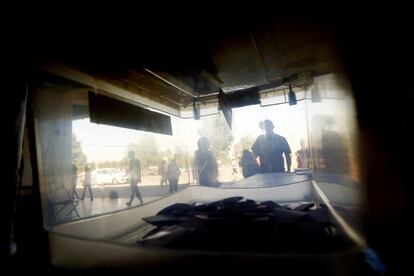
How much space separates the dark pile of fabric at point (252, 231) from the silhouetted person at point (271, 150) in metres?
0.32

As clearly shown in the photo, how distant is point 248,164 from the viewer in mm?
1096

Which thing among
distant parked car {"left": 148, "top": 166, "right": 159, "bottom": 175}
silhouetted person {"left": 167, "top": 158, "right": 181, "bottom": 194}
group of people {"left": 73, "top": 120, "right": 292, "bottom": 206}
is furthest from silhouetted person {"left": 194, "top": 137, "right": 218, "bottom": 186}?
distant parked car {"left": 148, "top": 166, "right": 159, "bottom": 175}

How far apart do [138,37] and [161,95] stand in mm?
389

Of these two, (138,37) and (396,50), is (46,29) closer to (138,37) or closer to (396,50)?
(138,37)

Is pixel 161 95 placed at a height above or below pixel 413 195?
above

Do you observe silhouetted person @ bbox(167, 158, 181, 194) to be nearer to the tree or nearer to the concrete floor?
the concrete floor

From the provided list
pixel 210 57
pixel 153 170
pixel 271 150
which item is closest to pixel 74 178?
pixel 153 170

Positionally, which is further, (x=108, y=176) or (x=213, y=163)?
(x=213, y=163)

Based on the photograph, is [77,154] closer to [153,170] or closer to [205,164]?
[153,170]

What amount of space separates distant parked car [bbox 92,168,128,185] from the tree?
0.07 meters

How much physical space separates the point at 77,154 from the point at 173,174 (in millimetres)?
463

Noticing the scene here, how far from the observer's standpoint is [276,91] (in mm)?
1020

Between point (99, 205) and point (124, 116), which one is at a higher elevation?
point (124, 116)

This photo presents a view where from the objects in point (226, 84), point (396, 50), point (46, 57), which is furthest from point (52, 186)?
point (396, 50)
